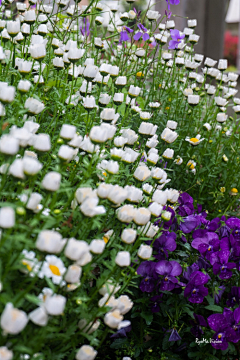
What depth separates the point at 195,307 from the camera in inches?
56.5

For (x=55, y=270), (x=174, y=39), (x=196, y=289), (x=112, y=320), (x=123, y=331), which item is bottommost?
(x=123, y=331)

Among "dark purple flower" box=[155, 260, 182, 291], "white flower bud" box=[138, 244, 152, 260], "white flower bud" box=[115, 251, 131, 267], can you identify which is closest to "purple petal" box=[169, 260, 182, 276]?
"dark purple flower" box=[155, 260, 182, 291]

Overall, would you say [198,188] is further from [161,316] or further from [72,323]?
[72,323]

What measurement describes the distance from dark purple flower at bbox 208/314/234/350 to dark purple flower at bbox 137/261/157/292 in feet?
0.76

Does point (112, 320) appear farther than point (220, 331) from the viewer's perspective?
No

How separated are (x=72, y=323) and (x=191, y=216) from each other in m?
0.78

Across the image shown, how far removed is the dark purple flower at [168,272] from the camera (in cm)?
136

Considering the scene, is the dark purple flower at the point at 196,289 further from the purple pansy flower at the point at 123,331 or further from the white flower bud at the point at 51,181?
the white flower bud at the point at 51,181

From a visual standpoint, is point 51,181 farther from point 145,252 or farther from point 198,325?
point 198,325

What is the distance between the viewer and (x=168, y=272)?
1371 mm

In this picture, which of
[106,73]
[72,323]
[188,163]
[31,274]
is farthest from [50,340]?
[188,163]

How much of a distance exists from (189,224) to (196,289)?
297mm

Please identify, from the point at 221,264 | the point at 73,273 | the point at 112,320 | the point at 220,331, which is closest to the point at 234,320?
the point at 220,331

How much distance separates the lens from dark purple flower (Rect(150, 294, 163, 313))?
4.54 ft
